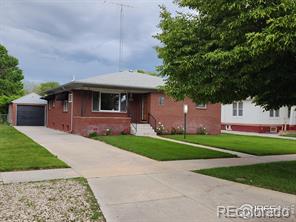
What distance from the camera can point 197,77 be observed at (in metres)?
8.03

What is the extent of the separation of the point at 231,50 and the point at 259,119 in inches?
930

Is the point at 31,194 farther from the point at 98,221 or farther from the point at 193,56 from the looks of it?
the point at 193,56

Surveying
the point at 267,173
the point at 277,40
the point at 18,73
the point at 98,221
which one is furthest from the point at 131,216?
the point at 18,73

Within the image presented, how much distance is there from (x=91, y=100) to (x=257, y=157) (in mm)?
12451

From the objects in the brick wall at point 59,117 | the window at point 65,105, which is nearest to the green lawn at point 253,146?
the brick wall at point 59,117

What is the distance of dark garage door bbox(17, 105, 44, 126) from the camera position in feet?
109

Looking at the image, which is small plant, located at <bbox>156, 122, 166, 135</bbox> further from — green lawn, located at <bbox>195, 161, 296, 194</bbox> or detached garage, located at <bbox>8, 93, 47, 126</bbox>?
detached garage, located at <bbox>8, 93, 47, 126</bbox>

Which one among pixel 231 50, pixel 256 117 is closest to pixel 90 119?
pixel 231 50

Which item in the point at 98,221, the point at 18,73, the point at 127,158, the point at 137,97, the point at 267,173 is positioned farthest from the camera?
the point at 18,73

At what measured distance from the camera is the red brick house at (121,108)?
20.7 metres

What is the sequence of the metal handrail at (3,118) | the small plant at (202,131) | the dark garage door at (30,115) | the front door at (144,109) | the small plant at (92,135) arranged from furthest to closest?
the metal handrail at (3,118), the dark garage door at (30,115), the small plant at (202,131), the front door at (144,109), the small plant at (92,135)

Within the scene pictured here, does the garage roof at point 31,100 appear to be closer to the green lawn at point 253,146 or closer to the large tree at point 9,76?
the large tree at point 9,76

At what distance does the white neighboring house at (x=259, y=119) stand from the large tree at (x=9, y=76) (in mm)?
33779

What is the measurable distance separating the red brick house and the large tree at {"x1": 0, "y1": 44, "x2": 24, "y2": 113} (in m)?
27.9
